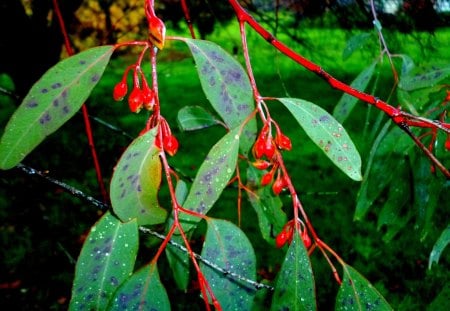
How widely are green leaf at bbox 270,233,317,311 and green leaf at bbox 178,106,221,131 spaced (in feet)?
1.47

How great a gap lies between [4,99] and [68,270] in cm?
369

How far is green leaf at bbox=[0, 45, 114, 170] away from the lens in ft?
1.52

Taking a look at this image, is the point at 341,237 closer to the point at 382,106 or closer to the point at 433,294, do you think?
the point at 433,294

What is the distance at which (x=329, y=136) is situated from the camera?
493 mm

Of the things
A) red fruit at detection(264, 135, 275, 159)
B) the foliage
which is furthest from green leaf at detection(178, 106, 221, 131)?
red fruit at detection(264, 135, 275, 159)

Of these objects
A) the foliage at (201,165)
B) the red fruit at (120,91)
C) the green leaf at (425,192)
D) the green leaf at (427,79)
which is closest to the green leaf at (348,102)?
the green leaf at (427,79)

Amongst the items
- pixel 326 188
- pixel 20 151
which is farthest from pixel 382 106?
pixel 326 188

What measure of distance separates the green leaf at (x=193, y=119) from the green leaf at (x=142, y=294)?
0.45 metres

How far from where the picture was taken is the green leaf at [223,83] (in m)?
0.50

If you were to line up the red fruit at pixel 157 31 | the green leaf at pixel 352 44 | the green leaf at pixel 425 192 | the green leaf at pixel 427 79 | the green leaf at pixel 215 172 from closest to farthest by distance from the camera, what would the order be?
the red fruit at pixel 157 31 → the green leaf at pixel 215 172 → the green leaf at pixel 427 79 → the green leaf at pixel 425 192 → the green leaf at pixel 352 44

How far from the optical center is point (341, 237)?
281cm

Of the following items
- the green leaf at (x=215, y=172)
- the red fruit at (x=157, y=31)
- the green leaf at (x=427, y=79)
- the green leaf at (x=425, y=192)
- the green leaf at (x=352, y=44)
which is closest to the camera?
the red fruit at (x=157, y=31)

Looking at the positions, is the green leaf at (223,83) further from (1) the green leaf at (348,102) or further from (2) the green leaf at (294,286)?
(1) the green leaf at (348,102)

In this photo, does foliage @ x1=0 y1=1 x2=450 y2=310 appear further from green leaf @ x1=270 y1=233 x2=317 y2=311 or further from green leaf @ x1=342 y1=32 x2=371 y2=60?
green leaf @ x1=342 y1=32 x2=371 y2=60
